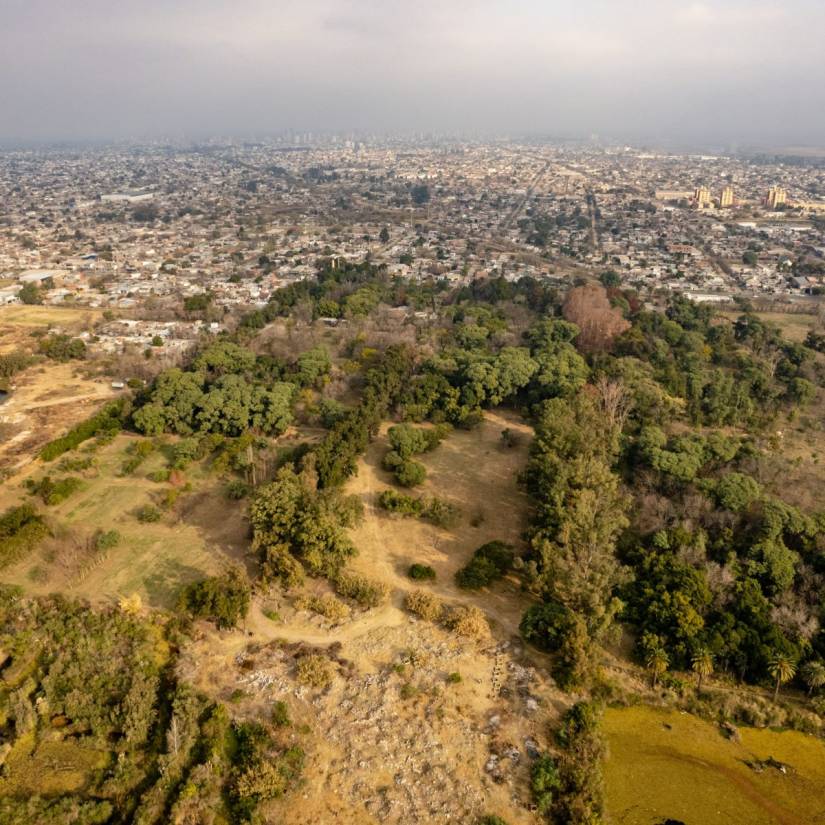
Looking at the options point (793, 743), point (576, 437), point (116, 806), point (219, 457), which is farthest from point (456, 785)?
point (219, 457)

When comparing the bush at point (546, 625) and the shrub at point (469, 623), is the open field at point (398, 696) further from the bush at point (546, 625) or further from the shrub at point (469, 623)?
the bush at point (546, 625)

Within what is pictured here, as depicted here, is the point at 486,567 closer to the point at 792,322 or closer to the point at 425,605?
the point at 425,605

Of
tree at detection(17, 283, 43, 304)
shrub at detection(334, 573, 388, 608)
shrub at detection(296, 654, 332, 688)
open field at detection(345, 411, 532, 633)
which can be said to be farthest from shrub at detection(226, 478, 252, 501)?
tree at detection(17, 283, 43, 304)

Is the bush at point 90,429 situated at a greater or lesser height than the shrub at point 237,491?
greater

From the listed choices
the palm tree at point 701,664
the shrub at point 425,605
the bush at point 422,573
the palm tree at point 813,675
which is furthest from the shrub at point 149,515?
the palm tree at point 813,675

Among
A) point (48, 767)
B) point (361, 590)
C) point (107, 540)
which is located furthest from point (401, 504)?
point (48, 767)

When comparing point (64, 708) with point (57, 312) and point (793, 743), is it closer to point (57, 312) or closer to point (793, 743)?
point (793, 743)
